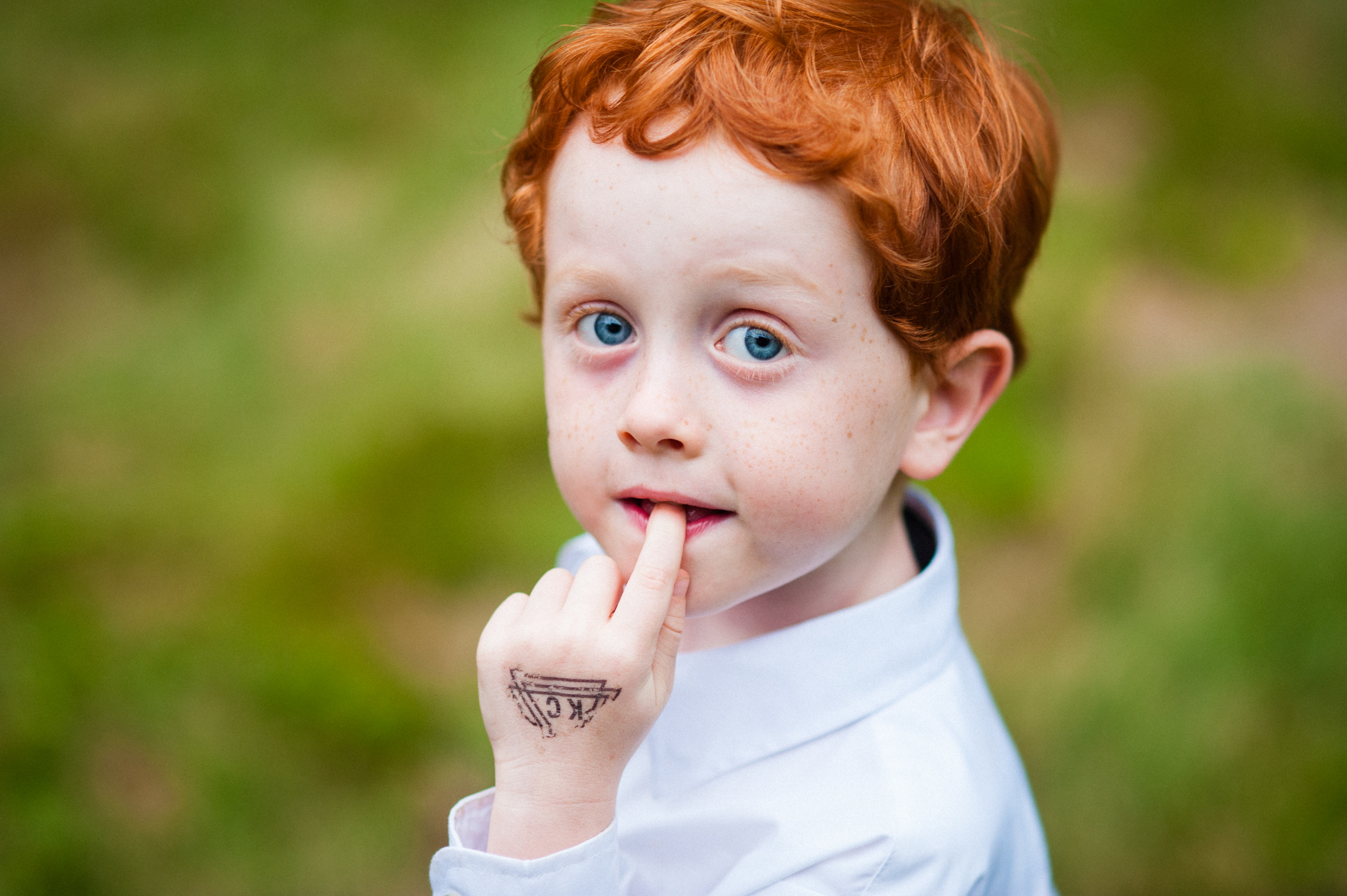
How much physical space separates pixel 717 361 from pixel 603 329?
0.16 metres

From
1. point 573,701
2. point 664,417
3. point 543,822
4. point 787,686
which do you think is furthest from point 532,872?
point 664,417

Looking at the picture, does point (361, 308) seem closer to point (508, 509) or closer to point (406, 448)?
→ point (406, 448)

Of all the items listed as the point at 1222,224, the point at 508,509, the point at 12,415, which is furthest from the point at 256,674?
the point at 1222,224

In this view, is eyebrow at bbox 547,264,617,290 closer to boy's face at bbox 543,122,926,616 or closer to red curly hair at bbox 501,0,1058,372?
boy's face at bbox 543,122,926,616

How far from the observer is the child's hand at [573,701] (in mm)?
1280

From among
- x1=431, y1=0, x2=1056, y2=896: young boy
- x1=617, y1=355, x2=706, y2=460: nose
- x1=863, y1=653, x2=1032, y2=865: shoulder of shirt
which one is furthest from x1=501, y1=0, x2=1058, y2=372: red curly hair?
x1=863, y1=653, x2=1032, y2=865: shoulder of shirt

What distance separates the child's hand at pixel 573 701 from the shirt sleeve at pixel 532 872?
2 centimetres

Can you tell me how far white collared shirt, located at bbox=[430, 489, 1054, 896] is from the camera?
134cm

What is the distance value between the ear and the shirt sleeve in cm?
64

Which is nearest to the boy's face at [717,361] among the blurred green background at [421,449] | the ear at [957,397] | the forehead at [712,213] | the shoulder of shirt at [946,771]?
the forehead at [712,213]

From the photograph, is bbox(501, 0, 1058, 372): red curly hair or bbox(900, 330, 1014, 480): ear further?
bbox(900, 330, 1014, 480): ear

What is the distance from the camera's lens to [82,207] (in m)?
4.26

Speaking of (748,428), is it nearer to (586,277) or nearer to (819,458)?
(819,458)

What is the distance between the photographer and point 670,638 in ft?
4.45
